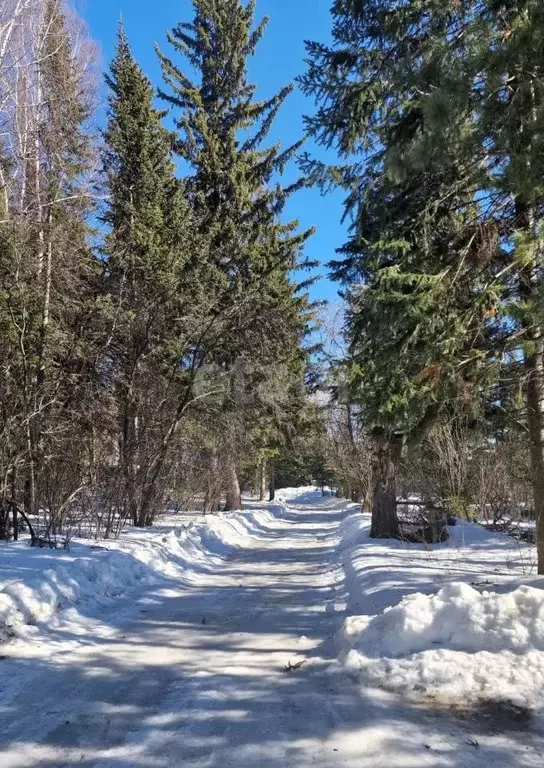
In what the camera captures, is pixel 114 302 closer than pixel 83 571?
No

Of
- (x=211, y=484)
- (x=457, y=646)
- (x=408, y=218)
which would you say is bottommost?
(x=457, y=646)

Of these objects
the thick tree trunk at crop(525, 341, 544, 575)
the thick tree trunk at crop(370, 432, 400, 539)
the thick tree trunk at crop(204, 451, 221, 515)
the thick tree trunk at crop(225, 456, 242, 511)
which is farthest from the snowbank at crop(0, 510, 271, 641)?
the thick tree trunk at crop(225, 456, 242, 511)

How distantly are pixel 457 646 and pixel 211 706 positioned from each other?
A: 1994 mm

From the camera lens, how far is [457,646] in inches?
174

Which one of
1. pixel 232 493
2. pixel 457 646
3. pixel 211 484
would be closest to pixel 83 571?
pixel 457 646

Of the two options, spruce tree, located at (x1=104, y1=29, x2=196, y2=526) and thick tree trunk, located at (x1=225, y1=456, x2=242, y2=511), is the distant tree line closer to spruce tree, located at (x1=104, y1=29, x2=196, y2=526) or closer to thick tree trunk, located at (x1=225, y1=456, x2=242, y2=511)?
spruce tree, located at (x1=104, y1=29, x2=196, y2=526)

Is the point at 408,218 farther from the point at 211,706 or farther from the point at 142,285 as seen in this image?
the point at 142,285

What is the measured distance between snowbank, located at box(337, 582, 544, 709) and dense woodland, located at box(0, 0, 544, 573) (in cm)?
266

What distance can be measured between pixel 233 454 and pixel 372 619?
52.3ft

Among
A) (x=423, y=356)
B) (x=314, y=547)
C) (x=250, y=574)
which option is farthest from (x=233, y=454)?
(x=423, y=356)

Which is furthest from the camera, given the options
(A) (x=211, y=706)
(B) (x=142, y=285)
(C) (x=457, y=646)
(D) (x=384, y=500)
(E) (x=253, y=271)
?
(E) (x=253, y=271)

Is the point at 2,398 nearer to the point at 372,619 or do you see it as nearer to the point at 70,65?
the point at 372,619

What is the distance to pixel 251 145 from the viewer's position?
21922 millimetres

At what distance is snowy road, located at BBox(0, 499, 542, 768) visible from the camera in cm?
317
